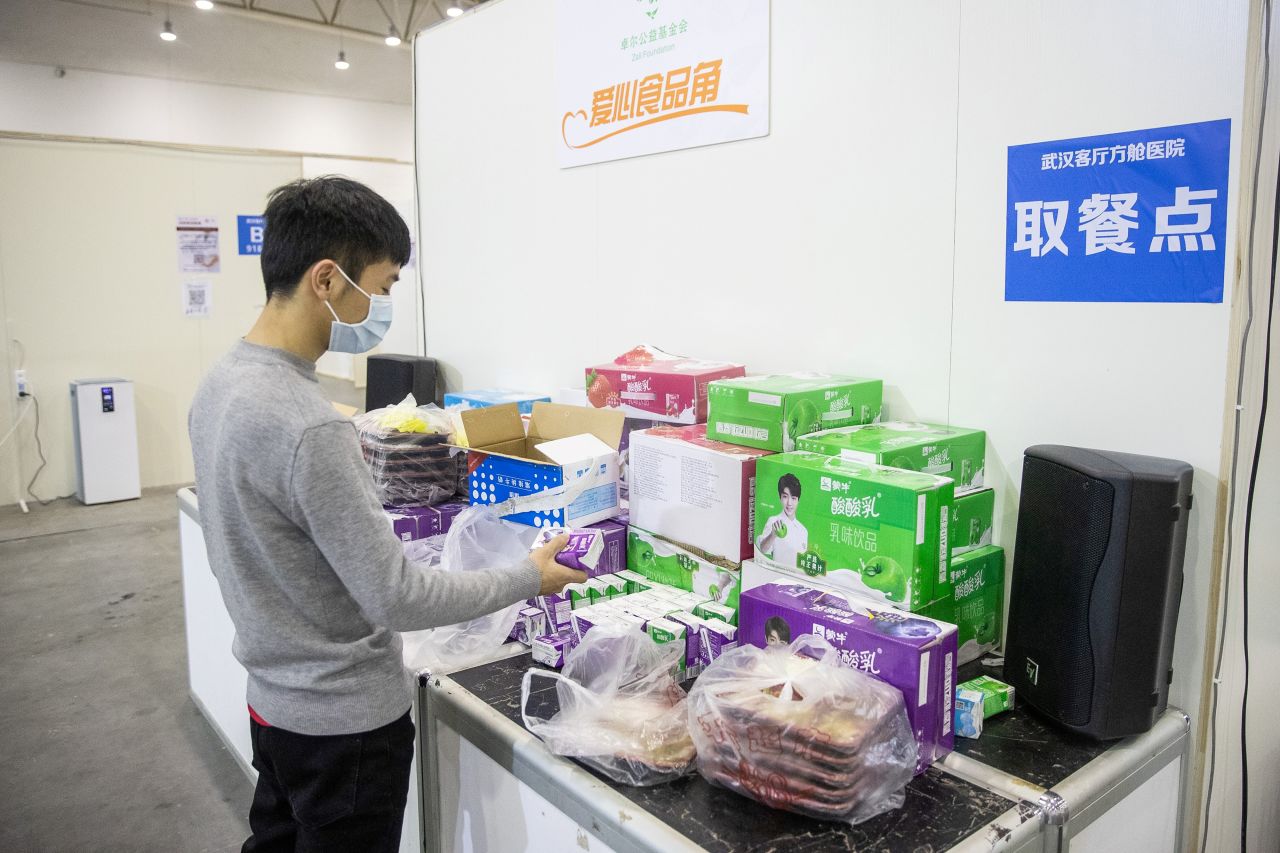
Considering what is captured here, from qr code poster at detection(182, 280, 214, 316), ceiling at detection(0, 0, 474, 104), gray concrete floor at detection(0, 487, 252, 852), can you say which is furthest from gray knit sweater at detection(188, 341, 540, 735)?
ceiling at detection(0, 0, 474, 104)

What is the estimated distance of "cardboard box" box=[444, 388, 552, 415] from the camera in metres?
2.77

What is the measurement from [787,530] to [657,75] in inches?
53.4

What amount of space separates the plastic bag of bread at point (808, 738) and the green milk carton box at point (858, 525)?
237 mm

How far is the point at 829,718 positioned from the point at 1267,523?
0.90 meters

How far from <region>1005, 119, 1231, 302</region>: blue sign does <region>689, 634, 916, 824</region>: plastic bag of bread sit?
0.83 m

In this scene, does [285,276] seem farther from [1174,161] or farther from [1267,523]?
[1267,523]

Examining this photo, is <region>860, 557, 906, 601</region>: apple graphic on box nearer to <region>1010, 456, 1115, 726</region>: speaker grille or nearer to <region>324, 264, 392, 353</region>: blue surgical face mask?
<region>1010, 456, 1115, 726</region>: speaker grille

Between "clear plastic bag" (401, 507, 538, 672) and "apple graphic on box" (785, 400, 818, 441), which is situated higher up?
"apple graphic on box" (785, 400, 818, 441)

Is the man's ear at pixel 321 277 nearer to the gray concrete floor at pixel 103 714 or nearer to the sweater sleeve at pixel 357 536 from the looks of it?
the sweater sleeve at pixel 357 536

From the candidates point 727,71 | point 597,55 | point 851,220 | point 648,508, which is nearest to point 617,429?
point 648,508

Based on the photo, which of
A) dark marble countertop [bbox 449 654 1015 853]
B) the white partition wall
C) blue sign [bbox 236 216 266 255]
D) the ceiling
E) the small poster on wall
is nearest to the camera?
dark marble countertop [bbox 449 654 1015 853]

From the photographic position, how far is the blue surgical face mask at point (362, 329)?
130 cm

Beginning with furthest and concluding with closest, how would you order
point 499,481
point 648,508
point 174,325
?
point 174,325 < point 499,481 < point 648,508

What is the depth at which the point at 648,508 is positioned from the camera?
1.95 meters
